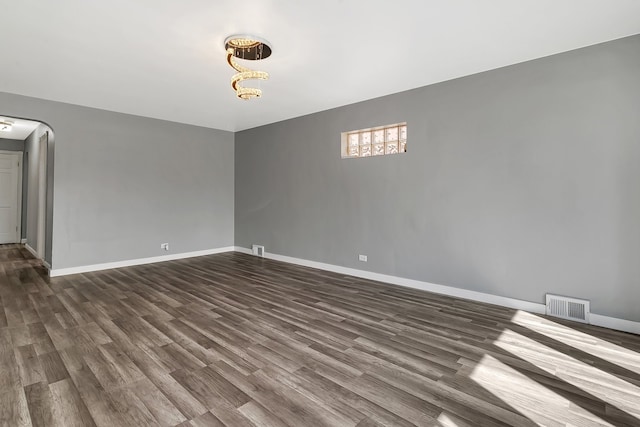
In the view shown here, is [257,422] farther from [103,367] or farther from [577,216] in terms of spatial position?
[577,216]

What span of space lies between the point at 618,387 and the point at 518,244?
1.69 meters

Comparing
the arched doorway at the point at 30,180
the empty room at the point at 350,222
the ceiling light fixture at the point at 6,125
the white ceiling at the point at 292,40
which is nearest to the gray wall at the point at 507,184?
the empty room at the point at 350,222

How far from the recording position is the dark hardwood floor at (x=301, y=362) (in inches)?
68.9

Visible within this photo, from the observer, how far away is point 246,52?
3131mm

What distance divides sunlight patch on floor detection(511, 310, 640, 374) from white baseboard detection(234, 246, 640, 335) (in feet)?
0.50

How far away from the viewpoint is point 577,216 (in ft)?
10.2

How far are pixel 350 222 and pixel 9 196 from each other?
29.6 feet

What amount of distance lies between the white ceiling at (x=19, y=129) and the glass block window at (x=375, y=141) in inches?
235

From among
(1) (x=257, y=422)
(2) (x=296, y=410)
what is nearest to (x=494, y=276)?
(2) (x=296, y=410)

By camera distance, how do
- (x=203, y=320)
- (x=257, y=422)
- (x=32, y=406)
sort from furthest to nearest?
(x=203, y=320) → (x=32, y=406) → (x=257, y=422)

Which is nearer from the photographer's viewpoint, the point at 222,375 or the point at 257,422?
the point at 257,422

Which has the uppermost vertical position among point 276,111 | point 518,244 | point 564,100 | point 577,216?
point 276,111

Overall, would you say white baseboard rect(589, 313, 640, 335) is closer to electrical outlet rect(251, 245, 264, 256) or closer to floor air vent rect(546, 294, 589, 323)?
floor air vent rect(546, 294, 589, 323)

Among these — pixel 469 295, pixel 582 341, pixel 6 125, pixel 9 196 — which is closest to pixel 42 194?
pixel 6 125
